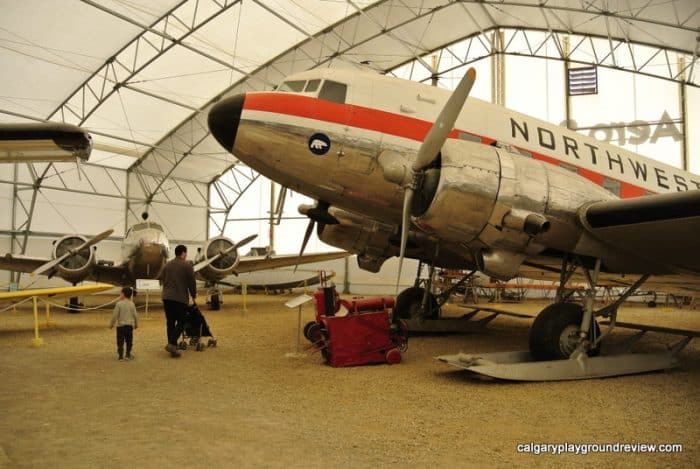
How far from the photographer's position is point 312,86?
22.6 ft

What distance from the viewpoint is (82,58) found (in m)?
19.9

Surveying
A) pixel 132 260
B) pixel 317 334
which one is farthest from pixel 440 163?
pixel 132 260

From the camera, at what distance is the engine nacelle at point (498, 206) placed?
219 inches

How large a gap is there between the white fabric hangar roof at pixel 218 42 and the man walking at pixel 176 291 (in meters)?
13.9

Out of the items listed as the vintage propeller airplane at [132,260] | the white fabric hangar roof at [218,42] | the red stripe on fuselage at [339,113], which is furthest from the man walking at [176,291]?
the white fabric hangar roof at [218,42]

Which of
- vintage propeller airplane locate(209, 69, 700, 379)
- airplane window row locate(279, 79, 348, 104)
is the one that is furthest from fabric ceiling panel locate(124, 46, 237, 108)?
vintage propeller airplane locate(209, 69, 700, 379)

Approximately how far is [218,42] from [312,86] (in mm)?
16198

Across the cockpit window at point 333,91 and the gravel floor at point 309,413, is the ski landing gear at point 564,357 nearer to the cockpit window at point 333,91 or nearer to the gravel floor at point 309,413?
the gravel floor at point 309,413

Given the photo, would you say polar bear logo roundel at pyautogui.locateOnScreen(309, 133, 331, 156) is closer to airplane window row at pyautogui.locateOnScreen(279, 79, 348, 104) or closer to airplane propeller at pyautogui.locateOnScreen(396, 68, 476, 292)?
airplane window row at pyautogui.locateOnScreen(279, 79, 348, 104)

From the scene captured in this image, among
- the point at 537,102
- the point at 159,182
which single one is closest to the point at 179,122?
the point at 159,182

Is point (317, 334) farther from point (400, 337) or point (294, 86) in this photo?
point (294, 86)

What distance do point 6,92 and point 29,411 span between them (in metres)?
20.4

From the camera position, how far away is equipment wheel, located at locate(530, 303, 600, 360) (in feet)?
20.3

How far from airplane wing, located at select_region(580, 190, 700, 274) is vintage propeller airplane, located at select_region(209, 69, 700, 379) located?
13 millimetres
